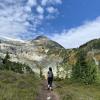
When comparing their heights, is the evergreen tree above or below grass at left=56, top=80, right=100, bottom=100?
above

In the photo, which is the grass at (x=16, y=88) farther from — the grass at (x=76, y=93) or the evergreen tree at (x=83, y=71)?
the evergreen tree at (x=83, y=71)

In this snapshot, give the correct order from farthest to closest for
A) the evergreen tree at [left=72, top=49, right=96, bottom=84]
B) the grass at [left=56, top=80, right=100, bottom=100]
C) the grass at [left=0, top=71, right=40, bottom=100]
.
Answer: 1. the evergreen tree at [left=72, top=49, right=96, bottom=84]
2. the grass at [left=56, top=80, right=100, bottom=100]
3. the grass at [left=0, top=71, right=40, bottom=100]

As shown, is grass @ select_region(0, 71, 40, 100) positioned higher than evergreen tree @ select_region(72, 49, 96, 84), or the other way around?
evergreen tree @ select_region(72, 49, 96, 84)

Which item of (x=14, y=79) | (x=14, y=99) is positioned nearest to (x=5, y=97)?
(x=14, y=99)

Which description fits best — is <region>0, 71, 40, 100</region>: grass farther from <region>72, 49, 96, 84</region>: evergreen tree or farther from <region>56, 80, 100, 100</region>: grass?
<region>72, 49, 96, 84</region>: evergreen tree

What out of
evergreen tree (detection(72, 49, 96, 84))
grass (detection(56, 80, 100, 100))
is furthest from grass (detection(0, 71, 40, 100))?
evergreen tree (detection(72, 49, 96, 84))

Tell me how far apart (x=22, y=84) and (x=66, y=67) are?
98.9 meters

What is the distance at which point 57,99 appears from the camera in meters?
35.7

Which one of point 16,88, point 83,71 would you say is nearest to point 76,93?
point 16,88

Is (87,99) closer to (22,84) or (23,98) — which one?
(23,98)

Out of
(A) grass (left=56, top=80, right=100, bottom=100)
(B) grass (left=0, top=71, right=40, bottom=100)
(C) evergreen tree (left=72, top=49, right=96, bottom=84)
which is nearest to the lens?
(B) grass (left=0, top=71, right=40, bottom=100)

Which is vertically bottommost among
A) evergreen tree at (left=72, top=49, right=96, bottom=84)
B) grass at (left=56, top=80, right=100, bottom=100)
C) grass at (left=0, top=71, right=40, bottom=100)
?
grass at (left=56, top=80, right=100, bottom=100)

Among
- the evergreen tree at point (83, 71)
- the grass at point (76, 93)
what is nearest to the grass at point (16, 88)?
the grass at point (76, 93)

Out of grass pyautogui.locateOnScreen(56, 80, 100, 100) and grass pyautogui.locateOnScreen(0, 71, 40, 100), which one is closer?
Answer: grass pyautogui.locateOnScreen(0, 71, 40, 100)
